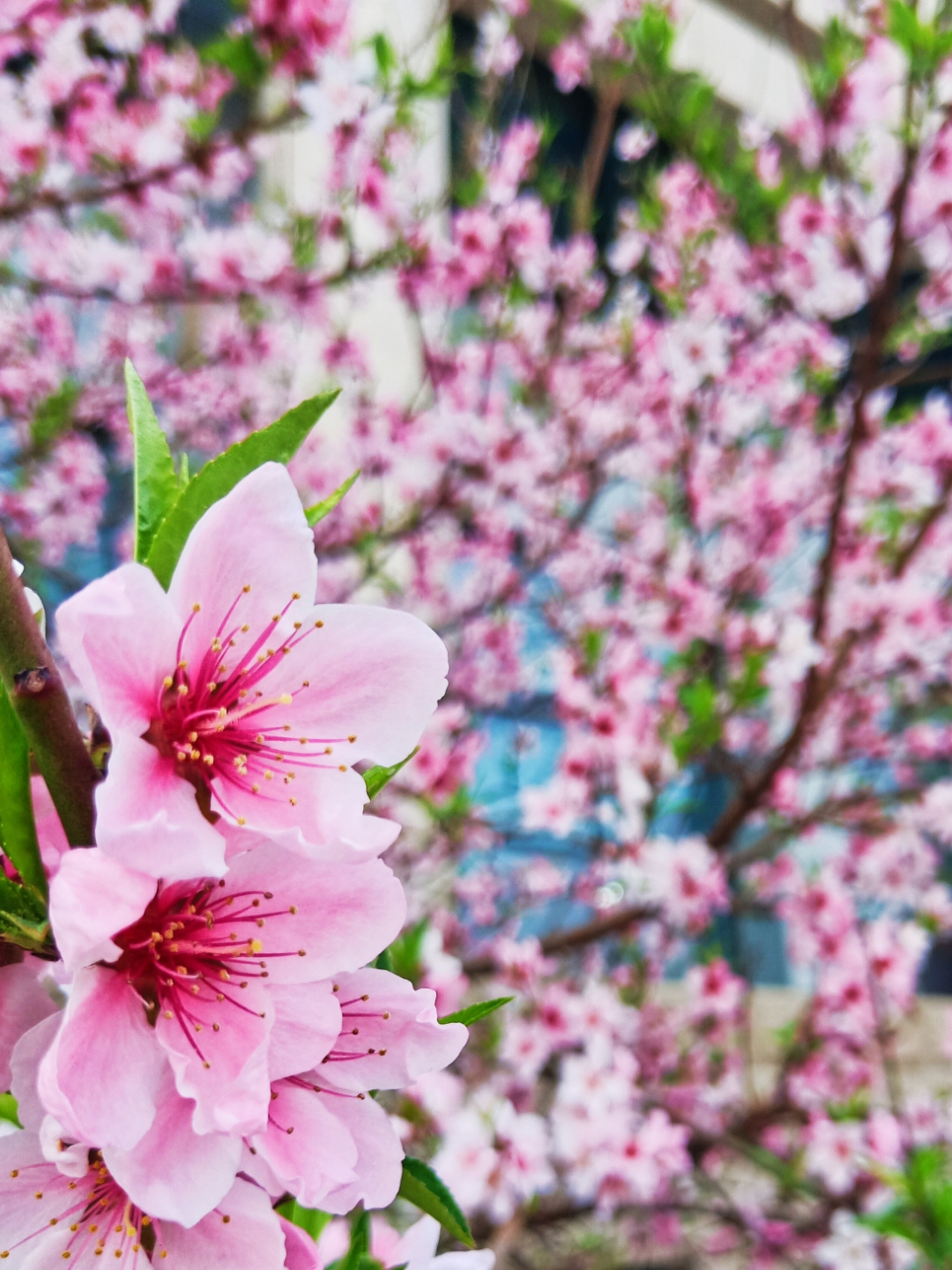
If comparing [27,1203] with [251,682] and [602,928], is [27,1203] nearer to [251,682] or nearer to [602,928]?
[251,682]

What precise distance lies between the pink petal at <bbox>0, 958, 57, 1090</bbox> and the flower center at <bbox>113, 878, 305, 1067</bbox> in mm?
49

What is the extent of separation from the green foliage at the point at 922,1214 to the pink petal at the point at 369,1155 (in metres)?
1.31

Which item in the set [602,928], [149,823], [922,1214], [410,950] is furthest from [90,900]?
[602,928]

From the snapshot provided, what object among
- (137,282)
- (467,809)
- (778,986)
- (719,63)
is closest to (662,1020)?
(467,809)

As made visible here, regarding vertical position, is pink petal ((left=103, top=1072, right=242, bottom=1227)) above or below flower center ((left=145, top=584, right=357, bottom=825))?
below

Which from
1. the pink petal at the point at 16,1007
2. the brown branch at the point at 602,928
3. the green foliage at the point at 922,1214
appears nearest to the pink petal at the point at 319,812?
the pink petal at the point at 16,1007

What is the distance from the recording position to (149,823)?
1.28ft

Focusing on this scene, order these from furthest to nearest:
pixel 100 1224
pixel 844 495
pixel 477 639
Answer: pixel 477 639 < pixel 844 495 < pixel 100 1224

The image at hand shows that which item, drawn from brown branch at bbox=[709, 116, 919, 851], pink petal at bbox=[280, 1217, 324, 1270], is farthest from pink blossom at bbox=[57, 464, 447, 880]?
brown branch at bbox=[709, 116, 919, 851]

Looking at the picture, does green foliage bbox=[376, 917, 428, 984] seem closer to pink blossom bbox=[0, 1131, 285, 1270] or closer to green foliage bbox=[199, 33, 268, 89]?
pink blossom bbox=[0, 1131, 285, 1270]

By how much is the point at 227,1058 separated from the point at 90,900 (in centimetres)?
12

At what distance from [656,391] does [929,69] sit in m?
1.92

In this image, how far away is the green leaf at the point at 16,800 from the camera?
17.8 inches

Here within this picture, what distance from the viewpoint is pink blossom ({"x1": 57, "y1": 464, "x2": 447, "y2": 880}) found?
440mm
